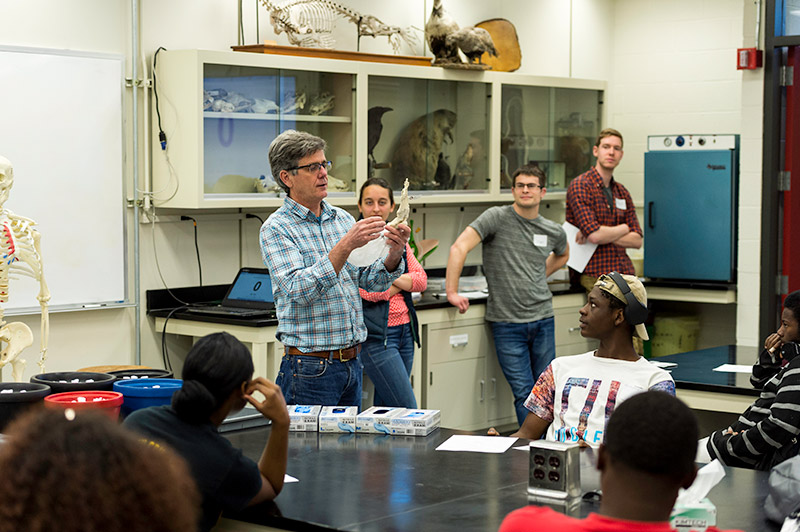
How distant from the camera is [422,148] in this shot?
6.36 m

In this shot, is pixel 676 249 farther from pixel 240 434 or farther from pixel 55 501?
pixel 55 501

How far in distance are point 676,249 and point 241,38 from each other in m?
3.27

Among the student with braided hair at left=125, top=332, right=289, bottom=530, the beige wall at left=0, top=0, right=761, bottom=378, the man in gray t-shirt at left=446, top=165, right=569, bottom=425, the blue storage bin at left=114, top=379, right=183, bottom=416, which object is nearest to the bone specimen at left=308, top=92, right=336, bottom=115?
the beige wall at left=0, top=0, right=761, bottom=378

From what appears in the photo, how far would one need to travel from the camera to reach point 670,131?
7.64m

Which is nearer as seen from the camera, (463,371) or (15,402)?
(15,402)

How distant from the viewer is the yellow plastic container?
725cm

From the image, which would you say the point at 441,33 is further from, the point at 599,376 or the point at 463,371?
the point at 599,376

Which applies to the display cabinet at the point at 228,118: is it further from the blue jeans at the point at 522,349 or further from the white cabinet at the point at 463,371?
the blue jeans at the point at 522,349

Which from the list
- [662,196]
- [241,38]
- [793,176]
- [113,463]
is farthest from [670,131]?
[113,463]

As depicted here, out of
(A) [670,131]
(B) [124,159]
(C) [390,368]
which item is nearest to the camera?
(C) [390,368]

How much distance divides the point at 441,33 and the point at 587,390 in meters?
3.57

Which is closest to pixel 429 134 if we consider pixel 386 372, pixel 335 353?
pixel 386 372

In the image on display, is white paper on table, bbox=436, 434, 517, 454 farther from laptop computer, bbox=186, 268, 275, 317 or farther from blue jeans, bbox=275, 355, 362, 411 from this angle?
laptop computer, bbox=186, 268, 275, 317

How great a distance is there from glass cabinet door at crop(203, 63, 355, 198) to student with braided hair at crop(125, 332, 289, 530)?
3038mm
